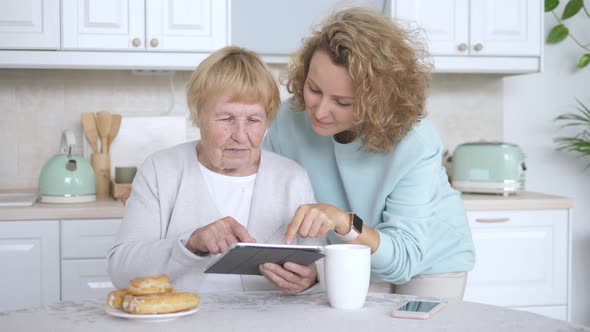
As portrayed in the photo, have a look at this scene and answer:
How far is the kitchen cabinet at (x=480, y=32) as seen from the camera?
3.39m

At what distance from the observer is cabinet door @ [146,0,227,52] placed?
3168mm

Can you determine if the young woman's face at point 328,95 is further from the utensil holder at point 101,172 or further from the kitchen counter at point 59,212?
the utensil holder at point 101,172

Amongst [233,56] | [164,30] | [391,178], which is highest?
[164,30]

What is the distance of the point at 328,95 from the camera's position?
1.84 m

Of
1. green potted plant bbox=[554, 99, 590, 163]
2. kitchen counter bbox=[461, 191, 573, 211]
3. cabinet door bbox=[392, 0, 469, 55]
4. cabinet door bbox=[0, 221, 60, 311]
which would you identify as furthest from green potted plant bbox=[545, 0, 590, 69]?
cabinet door bbox=[0, 221, 60, 311]

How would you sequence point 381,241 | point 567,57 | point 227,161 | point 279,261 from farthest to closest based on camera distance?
point 567,57
point 227,161
point 381,241
point 279,261

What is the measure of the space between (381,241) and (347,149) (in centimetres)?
35

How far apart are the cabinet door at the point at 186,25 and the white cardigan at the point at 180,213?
4.50ft

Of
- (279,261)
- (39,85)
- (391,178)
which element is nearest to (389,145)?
(391,178)

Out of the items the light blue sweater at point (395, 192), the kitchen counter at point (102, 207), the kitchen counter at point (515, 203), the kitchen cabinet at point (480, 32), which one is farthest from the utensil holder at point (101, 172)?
the kitchen counter at point (515, 203)

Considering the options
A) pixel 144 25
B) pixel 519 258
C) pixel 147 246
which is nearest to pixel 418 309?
pixel 147 246

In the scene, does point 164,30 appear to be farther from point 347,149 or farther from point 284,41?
point 347,149

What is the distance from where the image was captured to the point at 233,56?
1843mm

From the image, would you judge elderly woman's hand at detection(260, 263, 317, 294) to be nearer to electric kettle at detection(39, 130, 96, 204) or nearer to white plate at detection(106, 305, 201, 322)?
white plate at detection(106, 305, 201, 322)
